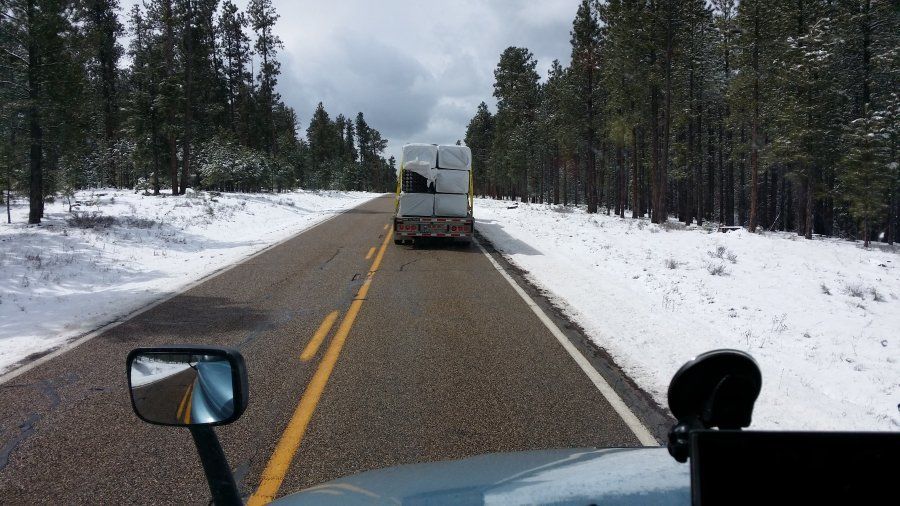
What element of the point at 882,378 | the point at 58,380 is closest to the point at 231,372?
the point at 58,380

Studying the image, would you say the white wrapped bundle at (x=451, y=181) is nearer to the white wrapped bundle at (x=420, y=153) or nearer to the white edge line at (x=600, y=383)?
the white wrapped bundle at (x=420, y=153)

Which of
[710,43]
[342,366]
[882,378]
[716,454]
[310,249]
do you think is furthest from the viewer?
[710,43]

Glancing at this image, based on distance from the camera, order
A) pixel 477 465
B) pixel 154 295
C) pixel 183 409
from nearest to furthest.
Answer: pixel 183 409, pixel 477 465, pixel 154 295

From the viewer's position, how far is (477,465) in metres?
2.25

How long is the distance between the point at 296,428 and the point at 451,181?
42.5ft

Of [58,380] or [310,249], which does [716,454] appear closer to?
[58,380]

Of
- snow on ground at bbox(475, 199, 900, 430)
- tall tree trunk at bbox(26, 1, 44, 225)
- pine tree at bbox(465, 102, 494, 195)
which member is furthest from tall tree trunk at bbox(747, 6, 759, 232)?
pine tree at bbox(465, 102, 494, 195)

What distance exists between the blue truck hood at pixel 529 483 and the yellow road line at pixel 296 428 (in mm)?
1413

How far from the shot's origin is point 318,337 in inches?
262

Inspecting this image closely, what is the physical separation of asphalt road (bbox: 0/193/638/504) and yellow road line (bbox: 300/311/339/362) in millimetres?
44

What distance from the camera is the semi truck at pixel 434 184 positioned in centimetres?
1636

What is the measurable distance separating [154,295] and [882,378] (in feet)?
35.8

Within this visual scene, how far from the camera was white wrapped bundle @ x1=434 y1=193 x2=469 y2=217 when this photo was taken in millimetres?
16453

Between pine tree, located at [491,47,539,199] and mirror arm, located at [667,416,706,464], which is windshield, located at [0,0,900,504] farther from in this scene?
pine tree, located at [491,47,539,199]
